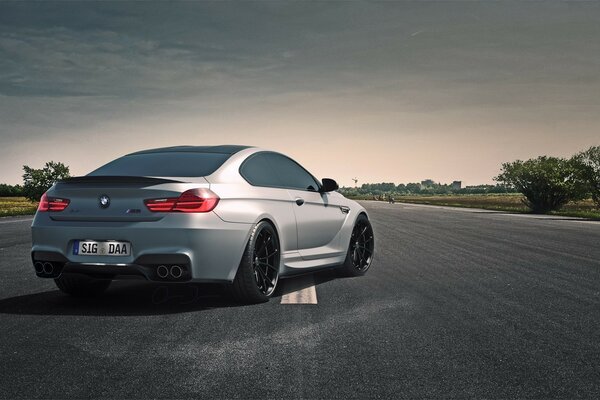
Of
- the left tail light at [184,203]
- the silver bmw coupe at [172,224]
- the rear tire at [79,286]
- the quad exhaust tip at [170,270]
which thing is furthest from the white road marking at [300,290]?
the rear tire at [79,286]

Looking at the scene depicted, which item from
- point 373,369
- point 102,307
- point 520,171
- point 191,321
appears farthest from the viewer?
point 520,171

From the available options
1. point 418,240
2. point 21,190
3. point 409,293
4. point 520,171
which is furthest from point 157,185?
point 21,190

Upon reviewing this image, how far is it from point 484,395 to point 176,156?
168 inches

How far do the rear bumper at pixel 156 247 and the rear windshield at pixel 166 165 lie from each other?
0.66 metres

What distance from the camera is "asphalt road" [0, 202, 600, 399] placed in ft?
12.2

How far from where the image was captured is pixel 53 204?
6043mm

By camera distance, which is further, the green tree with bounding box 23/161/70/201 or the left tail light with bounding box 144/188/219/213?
the green tree with bounding box 23/161/70/201

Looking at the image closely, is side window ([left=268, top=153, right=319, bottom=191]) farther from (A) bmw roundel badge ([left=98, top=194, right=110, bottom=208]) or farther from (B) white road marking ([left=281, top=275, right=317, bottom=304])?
(A) bmw roundel badge ([left=98, top=194, right=110, bottom=208])

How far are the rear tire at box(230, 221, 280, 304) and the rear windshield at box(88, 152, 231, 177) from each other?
2.63 ft

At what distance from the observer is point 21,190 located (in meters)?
115

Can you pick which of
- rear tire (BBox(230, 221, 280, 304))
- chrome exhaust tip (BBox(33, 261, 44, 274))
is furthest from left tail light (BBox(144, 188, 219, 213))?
chrome exhaust tip (BBox(33, 261, 44, 274))

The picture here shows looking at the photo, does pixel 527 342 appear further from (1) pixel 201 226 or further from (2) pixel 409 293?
(1) pixel 201 226

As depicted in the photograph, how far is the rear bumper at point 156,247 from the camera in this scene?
5.64 meters

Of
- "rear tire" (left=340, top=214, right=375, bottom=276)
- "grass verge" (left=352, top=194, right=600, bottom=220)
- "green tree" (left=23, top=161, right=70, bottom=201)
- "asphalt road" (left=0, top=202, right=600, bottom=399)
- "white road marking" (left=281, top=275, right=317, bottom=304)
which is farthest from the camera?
"green tree" (left=23, top=161, right=70, bottom=201)
